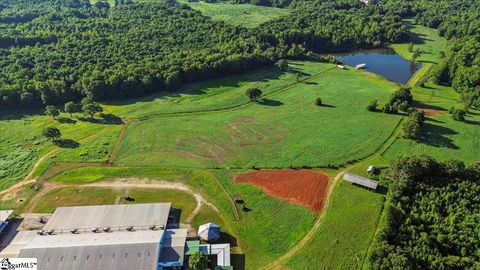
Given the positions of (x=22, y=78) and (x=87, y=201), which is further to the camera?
(x=22, y=78)

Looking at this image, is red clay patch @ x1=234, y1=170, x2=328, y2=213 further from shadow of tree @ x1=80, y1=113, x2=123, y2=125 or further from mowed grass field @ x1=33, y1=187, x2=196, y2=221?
shadow of tree @ x1=80, y1=113, x2=123, y2=125

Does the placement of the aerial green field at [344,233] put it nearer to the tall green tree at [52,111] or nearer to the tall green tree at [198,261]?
the tall green tree at [198,261]

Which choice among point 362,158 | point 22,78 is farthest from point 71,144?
point 362,158

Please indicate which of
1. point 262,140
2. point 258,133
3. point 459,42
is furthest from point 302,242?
point 459,42

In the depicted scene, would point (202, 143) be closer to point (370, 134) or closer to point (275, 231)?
point (275, 231)

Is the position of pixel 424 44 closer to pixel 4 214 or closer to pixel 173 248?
pixel 173 248
